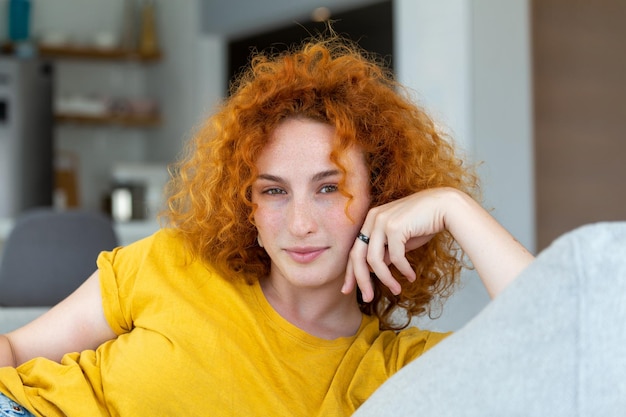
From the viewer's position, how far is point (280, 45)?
6070 mm

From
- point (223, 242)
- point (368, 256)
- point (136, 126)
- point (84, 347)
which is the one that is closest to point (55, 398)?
point (84, 347)

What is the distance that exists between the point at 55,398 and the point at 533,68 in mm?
3499

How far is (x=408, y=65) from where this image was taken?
4.23 metres

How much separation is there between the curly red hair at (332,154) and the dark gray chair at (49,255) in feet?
2.78

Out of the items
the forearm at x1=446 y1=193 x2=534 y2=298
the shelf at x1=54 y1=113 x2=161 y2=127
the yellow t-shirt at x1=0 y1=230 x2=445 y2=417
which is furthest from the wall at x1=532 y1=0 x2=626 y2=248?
the forearm at x1=446 y1=193 x2=534 y2=298

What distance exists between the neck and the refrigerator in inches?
180

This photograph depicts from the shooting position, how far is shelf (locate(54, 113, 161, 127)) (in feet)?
20.1

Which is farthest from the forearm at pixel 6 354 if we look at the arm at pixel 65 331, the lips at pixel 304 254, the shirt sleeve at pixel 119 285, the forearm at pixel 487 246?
the forearm at pixel 487 246

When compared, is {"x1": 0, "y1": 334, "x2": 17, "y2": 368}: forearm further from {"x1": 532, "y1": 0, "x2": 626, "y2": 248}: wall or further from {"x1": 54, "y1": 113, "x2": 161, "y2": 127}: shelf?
{"x1": 54, "y1": 113, "x2": 161, "y2": 127}: shelf

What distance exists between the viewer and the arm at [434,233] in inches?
45.6

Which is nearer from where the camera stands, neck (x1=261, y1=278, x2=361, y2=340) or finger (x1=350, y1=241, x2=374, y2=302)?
finger (x1=350, y1=241, x2=374, y2=302)

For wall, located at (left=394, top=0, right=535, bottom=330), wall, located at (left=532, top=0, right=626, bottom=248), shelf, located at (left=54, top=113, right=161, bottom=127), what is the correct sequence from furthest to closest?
shelf, located at (left=54, top=113, right=161, bottom=127)
wall, located at (left=532, top=0, right=626, bottom=248)
wall, located at (left=394, top=0, right=535, bottom=330)

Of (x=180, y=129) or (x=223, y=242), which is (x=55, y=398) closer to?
(x=223, y=242)

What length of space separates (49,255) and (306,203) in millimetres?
1198
